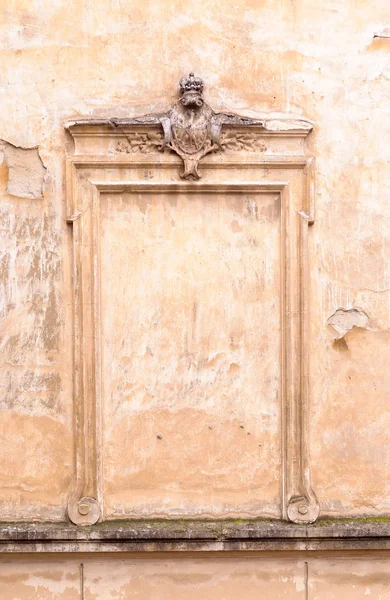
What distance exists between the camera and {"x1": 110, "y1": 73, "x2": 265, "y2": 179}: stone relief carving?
4.14m

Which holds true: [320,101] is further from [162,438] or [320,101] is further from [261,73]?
[162,438]

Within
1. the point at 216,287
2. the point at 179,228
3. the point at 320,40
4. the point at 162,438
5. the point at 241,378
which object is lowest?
the point at 162,438

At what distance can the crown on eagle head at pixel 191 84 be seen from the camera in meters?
4.11

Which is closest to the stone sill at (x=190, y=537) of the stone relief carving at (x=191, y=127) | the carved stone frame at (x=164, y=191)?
the carved stone frame at (x=164, y=191)

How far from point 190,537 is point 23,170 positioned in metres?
2.41

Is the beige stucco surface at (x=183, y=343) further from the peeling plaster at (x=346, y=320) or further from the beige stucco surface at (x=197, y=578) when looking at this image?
the peeling plaster at (x=346, y=320)

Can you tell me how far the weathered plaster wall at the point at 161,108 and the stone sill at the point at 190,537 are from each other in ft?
0.50

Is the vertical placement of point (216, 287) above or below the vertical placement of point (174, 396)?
above

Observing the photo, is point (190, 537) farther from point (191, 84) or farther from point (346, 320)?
point (191, 84)

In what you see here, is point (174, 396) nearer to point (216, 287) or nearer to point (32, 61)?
point (216, 287)

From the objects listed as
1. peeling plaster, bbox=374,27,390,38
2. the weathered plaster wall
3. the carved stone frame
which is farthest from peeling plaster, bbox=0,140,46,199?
peeling plaster, bbox=374,27,390,38

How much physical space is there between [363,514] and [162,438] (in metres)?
1.32

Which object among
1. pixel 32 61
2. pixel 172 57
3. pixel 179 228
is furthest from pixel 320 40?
pixel 32 61

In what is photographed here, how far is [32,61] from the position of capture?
4.18 m
